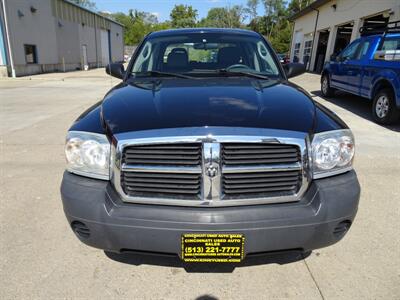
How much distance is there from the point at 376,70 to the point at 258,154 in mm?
6628

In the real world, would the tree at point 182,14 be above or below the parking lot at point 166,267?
above

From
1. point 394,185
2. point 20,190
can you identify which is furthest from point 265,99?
point 20,190

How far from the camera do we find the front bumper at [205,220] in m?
1.77

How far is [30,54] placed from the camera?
794 inches

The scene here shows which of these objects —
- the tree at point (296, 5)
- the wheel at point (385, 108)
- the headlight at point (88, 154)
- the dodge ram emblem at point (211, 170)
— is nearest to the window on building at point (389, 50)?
the wheel at point (385, 108)

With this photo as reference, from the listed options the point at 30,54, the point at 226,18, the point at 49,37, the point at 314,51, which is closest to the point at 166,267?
the point at 314,51

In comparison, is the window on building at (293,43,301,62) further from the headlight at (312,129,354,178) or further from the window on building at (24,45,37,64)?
the headlight at (312,129,354,178)

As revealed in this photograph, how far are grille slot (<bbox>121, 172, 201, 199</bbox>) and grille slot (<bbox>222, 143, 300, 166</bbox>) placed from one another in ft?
0.74

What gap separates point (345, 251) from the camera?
2.57m

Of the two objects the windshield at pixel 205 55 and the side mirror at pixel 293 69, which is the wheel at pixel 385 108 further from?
the windshield at pixel 205 55

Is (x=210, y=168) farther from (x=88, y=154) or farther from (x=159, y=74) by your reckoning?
(x=159, y=74)

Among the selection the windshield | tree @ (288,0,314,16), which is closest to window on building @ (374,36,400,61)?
the windshield

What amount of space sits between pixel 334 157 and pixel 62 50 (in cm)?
2635

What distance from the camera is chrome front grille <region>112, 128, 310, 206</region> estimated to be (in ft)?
5.84
